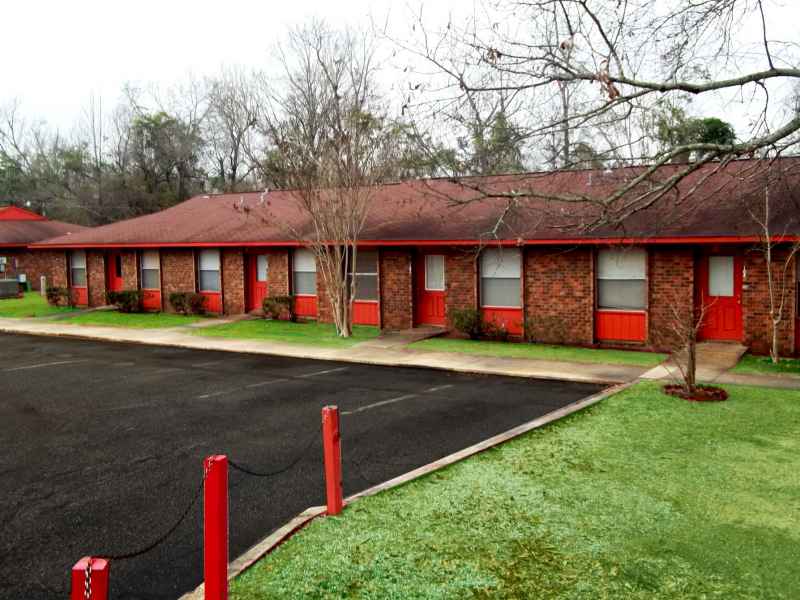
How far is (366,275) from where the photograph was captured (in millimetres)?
22031

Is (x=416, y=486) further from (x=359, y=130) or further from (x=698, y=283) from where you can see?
(x=359, y=130)

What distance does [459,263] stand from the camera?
1973cm

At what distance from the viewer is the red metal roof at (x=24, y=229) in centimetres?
4081

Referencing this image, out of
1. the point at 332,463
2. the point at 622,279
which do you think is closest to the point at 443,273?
the point at 622,279

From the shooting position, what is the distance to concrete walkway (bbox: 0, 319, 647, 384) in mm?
14021

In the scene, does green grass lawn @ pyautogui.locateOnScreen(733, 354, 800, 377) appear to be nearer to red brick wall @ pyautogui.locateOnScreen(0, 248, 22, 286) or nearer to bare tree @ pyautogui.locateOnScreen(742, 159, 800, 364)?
bare tree @ pyautogui.locateOnScreen(742, 159, 800, 364)

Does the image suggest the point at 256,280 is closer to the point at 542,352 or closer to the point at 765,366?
the point at 542,352

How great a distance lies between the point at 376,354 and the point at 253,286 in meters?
9.49

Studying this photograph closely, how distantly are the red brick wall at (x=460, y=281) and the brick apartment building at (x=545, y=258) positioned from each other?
0.04 metres

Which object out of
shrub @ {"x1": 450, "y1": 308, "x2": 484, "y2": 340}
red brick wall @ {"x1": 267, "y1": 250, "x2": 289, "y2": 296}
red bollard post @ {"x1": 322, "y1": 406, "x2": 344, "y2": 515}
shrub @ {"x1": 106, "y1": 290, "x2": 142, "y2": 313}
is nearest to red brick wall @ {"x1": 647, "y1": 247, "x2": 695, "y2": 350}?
shrub @ {"x1": 450, "y1": 308, "x2": 484, "y2": 340}

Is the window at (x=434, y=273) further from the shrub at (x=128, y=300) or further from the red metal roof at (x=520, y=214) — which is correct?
the shrub at (x=128, y=300)

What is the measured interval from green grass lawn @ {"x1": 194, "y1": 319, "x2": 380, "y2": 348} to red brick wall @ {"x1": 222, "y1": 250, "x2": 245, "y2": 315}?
1.84 metres

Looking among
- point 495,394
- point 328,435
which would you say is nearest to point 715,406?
point 495,394

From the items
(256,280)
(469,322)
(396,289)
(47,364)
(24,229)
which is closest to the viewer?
(47,364)
